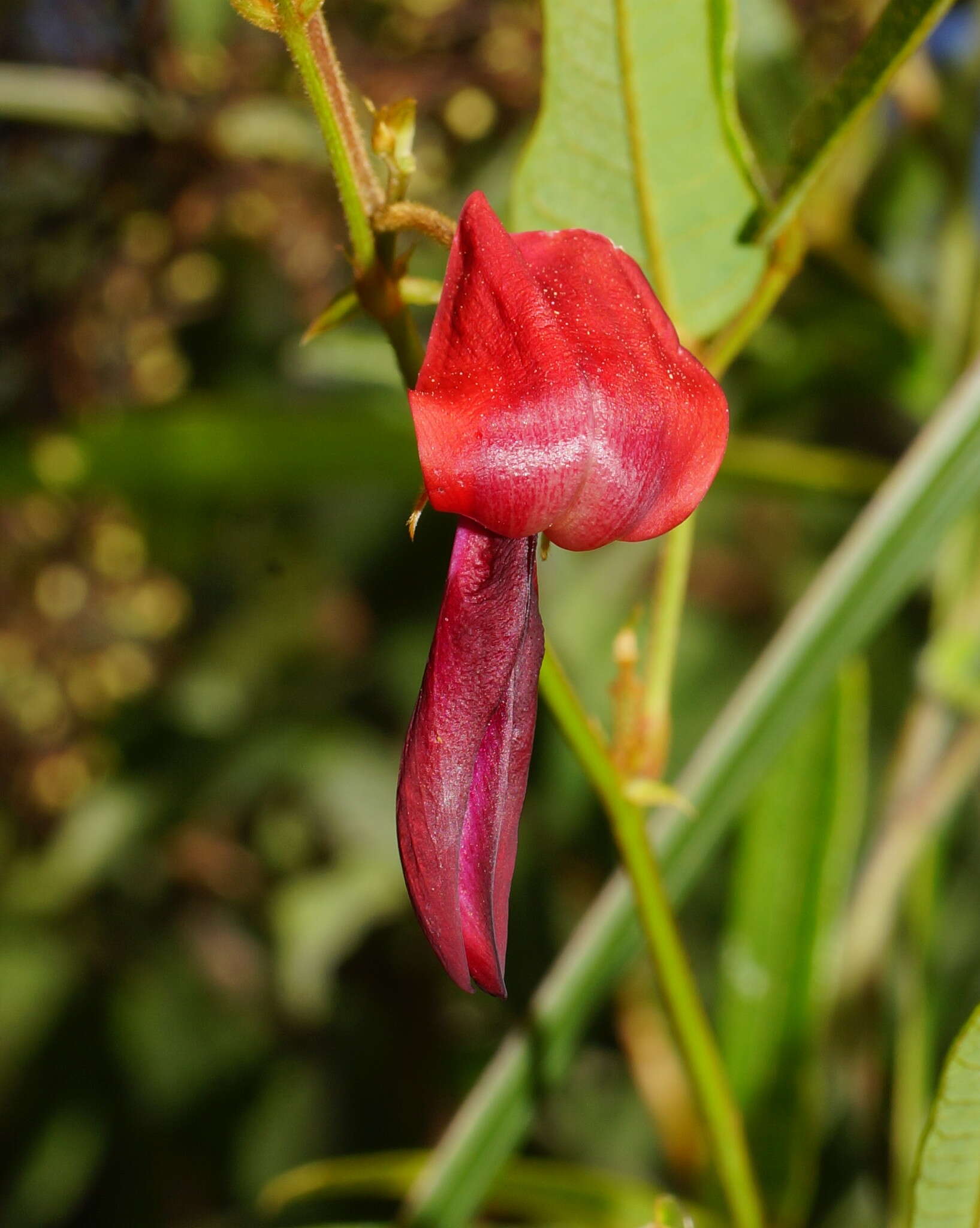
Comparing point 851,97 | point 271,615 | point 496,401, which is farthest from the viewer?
point 271,615

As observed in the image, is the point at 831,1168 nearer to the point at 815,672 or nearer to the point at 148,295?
the point at 815,672

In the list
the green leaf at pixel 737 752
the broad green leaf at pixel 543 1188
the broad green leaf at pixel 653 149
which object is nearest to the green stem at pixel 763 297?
the broad green leaf at pixel 653 149

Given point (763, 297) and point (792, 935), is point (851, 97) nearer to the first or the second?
point (763, 297)

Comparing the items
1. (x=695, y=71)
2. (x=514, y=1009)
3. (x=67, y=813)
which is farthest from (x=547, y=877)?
(x=695, y=71)

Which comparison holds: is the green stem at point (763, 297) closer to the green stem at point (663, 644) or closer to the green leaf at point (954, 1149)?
the green stem at point (663, 644)

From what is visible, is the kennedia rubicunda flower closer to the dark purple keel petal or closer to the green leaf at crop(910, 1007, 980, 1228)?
the dark purple keel petal

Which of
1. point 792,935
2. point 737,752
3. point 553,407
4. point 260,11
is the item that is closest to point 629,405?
point 553,407
